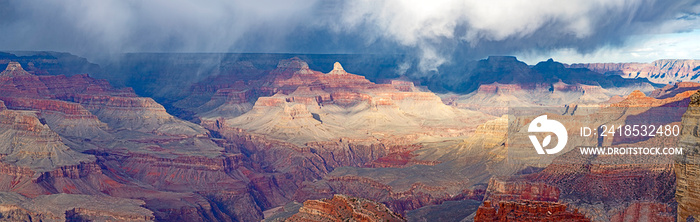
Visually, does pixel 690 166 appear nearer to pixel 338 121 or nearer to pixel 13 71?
pixel 338 121

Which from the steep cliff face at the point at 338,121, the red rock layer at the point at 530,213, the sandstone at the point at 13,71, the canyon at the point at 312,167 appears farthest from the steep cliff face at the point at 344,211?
the sandstone at the point at 13,71

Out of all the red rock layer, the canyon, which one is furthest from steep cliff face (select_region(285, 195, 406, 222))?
the red rock layer

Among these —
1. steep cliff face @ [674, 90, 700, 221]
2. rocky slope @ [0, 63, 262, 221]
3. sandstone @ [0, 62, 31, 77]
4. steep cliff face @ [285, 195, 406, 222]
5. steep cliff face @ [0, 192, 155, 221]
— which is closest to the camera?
steep cliff face @ [674, 90, 700, 221]

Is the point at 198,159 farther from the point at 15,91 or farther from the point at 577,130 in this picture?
the point at 15,91

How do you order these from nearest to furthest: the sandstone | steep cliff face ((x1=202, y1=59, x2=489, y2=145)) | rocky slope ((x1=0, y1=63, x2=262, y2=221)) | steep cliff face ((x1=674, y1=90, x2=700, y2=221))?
steep cliff face ((x1=674, y1=90, x2=700, y2=221))
rocky slope ((x1=0, y1=63, x2=262, y2=221))
steep cliff face ((x1=202, y1=59, x2=489, y2=145))
the sandstone

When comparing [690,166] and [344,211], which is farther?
[344,211]

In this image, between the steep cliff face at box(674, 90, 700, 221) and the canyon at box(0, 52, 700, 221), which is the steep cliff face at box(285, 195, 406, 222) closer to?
the canyon at box(0, 52, 700, 221)

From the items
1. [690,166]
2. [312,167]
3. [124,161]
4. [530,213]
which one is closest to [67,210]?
[124,161]
